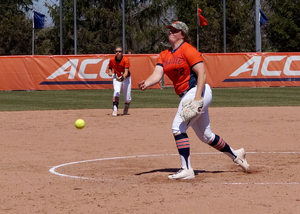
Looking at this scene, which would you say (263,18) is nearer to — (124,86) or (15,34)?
(124,86)

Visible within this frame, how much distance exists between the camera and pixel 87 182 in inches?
275

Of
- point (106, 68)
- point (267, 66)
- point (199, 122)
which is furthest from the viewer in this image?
A: point (267, 66)

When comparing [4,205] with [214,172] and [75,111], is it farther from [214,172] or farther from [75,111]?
[75,111]

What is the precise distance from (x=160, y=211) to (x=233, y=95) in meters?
19.8

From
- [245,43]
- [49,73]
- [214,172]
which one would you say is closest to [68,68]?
[49,73]

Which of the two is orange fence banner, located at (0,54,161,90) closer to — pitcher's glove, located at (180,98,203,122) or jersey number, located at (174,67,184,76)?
jersey number, located at (174,67,184,76)

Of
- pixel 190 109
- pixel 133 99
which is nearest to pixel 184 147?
pixel 190 109

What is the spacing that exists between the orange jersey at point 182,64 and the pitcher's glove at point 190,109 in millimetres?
369

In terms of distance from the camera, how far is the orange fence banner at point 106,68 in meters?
28.2

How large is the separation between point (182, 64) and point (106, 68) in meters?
21.4

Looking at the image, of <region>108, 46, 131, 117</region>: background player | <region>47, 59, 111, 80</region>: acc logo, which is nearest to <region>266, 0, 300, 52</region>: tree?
<region>47, 59, 111, 80</region>: acc logo

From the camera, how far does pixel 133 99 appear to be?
76.8 ft

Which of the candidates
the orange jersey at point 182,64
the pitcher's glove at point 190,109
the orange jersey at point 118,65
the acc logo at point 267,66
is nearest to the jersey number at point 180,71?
the orange jersey at point 182,64

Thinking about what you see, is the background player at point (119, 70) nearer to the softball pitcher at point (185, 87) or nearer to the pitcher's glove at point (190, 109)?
the softball pitcher at point (185, 87)
